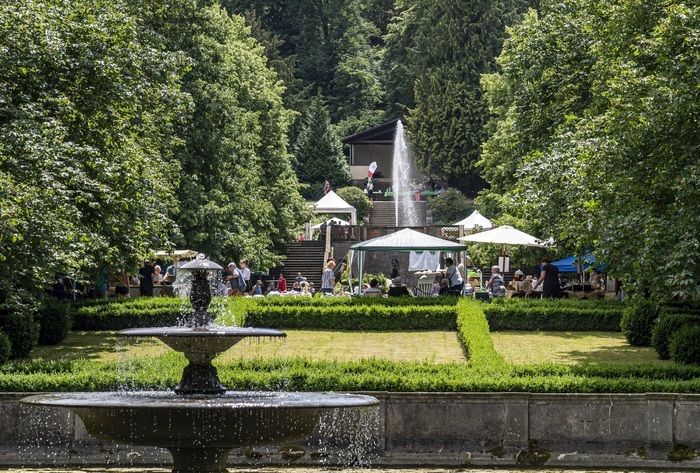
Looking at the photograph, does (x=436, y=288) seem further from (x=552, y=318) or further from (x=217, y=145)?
(x=552, y=318)

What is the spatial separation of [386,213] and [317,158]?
7381 millimetres

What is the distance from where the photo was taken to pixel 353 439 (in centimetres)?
2169

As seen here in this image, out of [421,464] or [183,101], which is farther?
[183,101]

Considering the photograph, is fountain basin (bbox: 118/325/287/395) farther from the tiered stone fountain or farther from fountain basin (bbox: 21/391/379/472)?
fountain basin (bbox: 21/391/379/472)

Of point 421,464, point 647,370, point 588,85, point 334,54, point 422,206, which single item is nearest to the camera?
point 421,464

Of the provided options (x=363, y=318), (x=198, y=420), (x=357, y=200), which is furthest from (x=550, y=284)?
(x=357, y=200)

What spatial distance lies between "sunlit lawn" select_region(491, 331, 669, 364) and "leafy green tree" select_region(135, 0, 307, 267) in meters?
14.8

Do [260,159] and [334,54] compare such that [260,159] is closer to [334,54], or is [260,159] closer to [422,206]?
[422,206]

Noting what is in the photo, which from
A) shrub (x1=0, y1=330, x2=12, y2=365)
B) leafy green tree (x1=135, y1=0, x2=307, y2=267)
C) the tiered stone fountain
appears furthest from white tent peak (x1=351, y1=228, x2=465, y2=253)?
the tiered stone fountain

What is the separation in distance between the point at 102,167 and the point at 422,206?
188 ft

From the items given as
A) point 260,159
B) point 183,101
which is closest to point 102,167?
point 183,101

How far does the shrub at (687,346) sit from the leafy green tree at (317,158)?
65.2 metres

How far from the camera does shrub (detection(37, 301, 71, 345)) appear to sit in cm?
3066

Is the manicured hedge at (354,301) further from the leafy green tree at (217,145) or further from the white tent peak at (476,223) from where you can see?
the white tent peak at (476,223)
